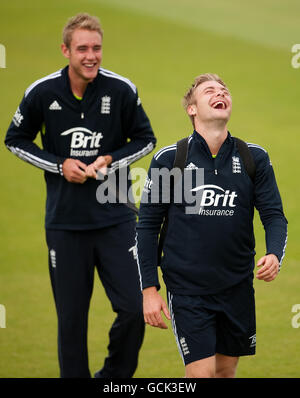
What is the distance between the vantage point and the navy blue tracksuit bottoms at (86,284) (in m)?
6.98

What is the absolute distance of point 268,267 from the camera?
547 cm

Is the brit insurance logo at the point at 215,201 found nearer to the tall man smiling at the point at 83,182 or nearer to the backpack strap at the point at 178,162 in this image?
the backpack strap at the point at 178,162

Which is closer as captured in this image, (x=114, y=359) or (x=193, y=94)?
(x=193, y=94)

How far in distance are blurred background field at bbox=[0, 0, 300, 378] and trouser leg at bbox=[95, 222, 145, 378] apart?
0.65m

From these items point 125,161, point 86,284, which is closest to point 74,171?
point 125,161

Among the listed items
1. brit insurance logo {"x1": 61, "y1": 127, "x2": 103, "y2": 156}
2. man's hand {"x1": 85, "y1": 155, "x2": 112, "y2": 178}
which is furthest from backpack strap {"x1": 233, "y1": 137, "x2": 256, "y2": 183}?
brit insurance logo {"x1": 61, "y1": 127, "x2": 103, "y2": 156}

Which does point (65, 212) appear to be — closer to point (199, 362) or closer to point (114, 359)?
point (114, 359)

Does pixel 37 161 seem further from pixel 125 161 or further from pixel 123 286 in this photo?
pixel 123 286

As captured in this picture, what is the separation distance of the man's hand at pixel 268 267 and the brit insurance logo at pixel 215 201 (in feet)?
1.37

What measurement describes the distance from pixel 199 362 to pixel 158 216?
87 centimetres

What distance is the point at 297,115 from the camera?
16.2 metres

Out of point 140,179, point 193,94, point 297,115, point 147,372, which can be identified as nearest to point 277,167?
point 140,179

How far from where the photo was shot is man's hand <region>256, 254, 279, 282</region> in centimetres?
544

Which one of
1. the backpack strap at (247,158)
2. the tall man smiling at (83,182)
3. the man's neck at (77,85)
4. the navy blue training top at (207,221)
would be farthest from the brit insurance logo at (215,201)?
the man's neck at (77,85)
